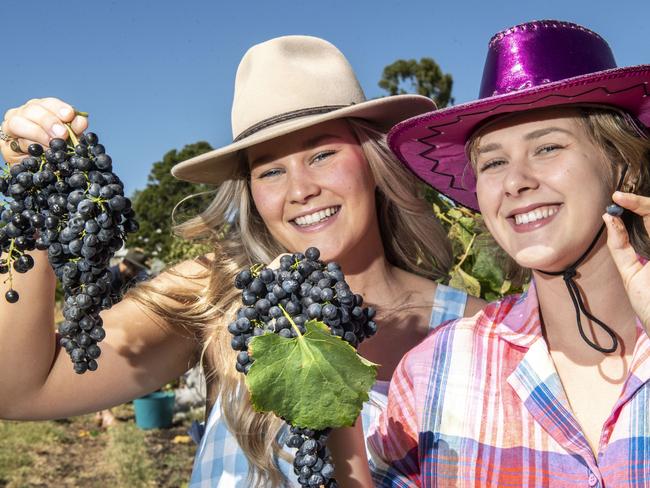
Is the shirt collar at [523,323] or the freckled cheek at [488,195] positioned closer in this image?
the freckled cheek at [488,195]

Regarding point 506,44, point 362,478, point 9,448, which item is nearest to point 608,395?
point 362,478

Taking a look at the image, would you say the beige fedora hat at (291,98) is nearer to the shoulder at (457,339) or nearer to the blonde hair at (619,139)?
the blonde hair at (619,139)

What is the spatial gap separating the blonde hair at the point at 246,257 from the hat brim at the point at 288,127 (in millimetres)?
59

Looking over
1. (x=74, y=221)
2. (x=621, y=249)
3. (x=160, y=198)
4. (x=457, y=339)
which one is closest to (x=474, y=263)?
(x=457, y=339)

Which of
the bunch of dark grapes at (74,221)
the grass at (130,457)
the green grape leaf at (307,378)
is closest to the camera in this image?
the green grape leaf at (307,378)

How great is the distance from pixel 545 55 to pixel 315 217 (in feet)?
3.51

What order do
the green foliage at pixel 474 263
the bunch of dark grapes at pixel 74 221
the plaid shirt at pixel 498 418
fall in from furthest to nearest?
the green foliage at pixel 474 263
the plaid shirt at pixel 498 418
the bunch of dark grapes at pixel 74 221

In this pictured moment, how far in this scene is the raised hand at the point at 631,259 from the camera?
171cm

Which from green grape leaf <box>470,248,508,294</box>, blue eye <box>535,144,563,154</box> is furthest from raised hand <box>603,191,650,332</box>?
green grape leaf <box>470,248,508,294</box>

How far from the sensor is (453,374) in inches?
91.2

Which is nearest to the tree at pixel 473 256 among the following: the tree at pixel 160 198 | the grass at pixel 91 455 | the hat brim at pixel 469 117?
the hat brim at pixel 469 117

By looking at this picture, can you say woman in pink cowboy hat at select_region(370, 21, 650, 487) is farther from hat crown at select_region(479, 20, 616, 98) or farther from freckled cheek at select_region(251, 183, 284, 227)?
freckled cheek at select_region(251, 183, 284, 227)

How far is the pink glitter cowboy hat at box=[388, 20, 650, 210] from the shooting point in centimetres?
199

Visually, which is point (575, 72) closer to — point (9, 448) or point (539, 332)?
point (539, 332)
